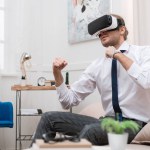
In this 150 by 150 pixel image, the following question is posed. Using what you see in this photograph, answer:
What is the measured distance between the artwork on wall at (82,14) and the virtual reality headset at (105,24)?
1052mm

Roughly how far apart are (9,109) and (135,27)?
1.63 metres

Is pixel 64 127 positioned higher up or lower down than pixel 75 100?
lower down

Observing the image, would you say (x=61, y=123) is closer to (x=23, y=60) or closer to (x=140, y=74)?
(x=140, y=74)

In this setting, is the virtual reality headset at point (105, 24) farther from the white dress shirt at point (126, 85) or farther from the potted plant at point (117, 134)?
the potted plant at point (117, 134)

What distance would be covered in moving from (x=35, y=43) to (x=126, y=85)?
2.10 meters

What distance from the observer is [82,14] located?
11.3ft

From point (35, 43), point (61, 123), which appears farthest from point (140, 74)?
point (35, 43)

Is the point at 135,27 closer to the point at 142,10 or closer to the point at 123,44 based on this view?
the point at 142,10

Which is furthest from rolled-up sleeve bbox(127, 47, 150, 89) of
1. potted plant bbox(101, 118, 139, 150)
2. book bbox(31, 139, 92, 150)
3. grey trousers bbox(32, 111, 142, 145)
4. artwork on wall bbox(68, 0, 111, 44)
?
artwork on wall bbox(68, 0, 111, 44)

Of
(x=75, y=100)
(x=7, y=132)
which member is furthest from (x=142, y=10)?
(x=7, y=132)

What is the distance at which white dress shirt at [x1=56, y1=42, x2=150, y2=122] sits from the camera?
6.10ft

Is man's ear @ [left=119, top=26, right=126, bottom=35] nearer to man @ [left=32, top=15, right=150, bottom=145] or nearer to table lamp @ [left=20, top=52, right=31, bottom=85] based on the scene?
man @ [left=32, top=15, right=150, bottom=145]

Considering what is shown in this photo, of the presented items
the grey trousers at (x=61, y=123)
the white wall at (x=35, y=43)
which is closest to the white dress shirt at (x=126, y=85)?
the grey trousers at (x=61, y=123)

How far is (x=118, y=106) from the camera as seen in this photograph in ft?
6.70
